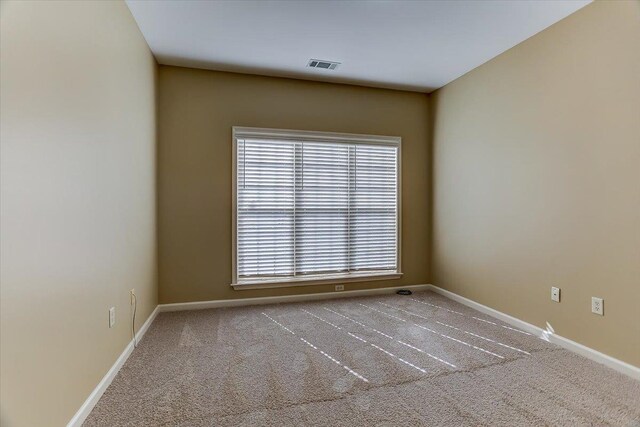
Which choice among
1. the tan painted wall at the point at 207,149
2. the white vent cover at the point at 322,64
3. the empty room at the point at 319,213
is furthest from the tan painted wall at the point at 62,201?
the white vent cover at the point at 322,64

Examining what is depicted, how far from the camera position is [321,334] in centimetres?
284

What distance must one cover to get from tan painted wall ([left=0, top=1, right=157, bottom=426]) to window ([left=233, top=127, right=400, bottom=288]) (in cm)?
137

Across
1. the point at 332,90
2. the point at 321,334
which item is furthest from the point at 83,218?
the point at 332,90

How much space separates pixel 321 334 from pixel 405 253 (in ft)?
6.18

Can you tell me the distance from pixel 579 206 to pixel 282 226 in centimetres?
278

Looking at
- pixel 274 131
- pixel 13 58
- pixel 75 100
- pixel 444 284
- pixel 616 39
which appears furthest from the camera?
pixel 444 284

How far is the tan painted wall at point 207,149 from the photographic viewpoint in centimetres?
345

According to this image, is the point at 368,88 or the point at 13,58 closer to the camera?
the point at 13,58

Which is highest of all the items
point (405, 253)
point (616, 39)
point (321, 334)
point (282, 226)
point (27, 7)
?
point (616, 39)

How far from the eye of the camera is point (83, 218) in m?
1.71

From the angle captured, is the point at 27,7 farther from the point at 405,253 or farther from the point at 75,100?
the point at 405,253

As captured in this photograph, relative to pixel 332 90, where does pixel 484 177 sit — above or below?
below

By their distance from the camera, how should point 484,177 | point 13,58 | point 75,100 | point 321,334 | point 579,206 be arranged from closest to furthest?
point 13,58
point 75,100
point 579,206
point 321,334
point 484,177

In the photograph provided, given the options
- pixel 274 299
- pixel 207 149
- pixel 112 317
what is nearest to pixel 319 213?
pixel 274 299
